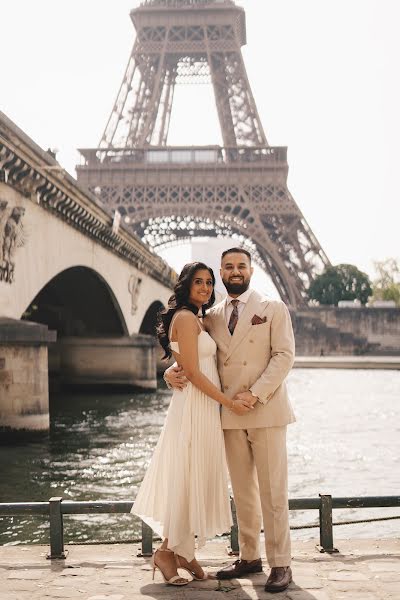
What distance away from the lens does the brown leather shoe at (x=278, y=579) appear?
466 centimetres

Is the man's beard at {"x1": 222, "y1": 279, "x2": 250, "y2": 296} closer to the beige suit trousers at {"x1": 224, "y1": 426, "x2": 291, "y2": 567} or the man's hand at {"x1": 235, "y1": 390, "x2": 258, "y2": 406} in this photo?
the man's hand at {"x1": 235, "y1": 390, "x2": 258, "y2": 406}

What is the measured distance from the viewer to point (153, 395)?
29812 mm

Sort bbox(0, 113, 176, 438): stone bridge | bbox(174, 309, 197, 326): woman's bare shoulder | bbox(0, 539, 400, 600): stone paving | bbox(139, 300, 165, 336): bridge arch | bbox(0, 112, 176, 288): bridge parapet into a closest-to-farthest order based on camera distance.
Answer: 1. bbox(0, 539, 400, 600): stone paving
2. bbox(174, 309, 197, 326): woman's bare shoulder
3. bbox(0, 112, 176, 288): bridge parapet
4. bbox(0, 113, 176, 438): stone bridge
5. bbox(139, 300, 165, 336): bridge arch

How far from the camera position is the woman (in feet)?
16.3

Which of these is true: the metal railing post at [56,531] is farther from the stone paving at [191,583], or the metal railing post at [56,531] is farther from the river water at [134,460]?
the river water at [134,460]

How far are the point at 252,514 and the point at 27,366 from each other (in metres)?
12.1

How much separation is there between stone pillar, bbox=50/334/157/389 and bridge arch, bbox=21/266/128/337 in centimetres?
119

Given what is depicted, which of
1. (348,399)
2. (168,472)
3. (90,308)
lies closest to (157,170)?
(90,308)

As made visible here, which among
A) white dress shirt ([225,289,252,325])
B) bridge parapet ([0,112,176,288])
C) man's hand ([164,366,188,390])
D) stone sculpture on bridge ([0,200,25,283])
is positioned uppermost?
bridge parapet ([0,112,176,288])

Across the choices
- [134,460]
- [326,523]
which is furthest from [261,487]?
[134,460]

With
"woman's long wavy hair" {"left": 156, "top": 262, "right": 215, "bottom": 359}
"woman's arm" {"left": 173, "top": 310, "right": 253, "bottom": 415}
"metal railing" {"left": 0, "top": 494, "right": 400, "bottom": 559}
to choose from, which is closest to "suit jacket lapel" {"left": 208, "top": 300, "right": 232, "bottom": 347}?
"woman's long wavy hair" {"left": 156, "top": 262, "right": 215, "bottom": 359}

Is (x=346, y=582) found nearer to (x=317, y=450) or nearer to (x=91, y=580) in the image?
(x=91, y=580)

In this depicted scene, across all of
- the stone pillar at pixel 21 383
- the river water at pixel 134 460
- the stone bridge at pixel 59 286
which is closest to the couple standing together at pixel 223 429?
the river water at pixel 134 460

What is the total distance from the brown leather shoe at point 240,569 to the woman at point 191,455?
0.11 m
